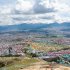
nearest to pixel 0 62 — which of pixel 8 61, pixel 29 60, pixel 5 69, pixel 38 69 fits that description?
pixel 8 61

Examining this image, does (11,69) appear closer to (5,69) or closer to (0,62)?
(5,69)

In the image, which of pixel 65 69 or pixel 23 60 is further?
pixel 23 60

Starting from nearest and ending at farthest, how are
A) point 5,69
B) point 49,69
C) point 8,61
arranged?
point 49,69 → point 5,69 → point 8,61

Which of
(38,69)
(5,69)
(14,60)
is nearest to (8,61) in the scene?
(14,60)

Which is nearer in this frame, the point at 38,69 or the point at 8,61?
the point at 38,69

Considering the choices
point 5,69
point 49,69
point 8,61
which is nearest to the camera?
point 49,69

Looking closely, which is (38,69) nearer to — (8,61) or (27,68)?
(27,68)

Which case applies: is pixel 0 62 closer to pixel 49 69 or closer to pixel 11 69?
pixel 11 69
